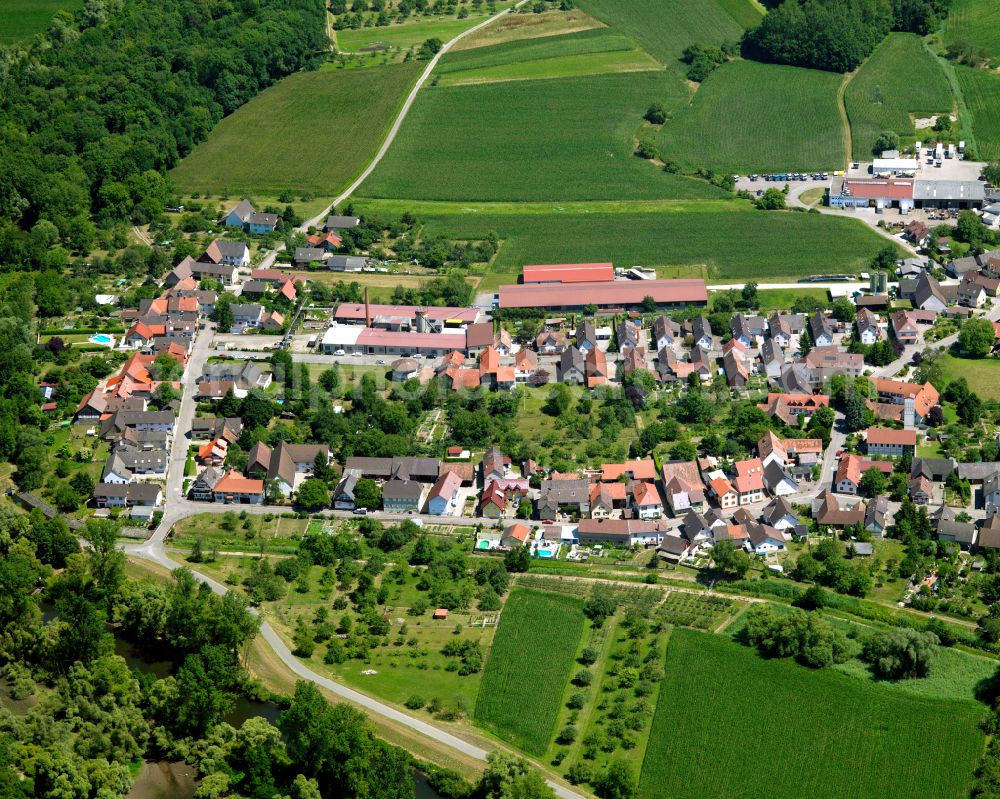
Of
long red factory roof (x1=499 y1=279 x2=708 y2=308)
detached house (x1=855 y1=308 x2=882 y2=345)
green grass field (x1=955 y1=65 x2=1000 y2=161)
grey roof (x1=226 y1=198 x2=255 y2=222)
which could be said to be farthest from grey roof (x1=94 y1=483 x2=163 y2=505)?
green grass field (x1=955 y1=65 x2=1000 y2=161)

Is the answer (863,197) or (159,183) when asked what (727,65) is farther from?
(159,183)

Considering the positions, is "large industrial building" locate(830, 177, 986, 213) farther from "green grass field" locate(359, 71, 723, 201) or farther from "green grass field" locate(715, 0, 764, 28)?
"green grass field" locate(715, 0, 764, 28)

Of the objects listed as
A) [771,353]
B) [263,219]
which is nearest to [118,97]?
[263,219]

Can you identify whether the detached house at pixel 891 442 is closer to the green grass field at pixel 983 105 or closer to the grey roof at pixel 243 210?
the green grass field at pixel 983 105

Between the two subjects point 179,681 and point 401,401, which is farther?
point 401,401

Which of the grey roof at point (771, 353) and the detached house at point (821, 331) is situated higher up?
the detached house at point (821, 331)

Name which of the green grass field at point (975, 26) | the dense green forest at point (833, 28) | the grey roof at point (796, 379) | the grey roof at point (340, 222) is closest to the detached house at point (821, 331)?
the grey roof at point (796, 379)

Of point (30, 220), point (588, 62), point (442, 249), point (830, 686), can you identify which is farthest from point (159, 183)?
point (830, 686)
